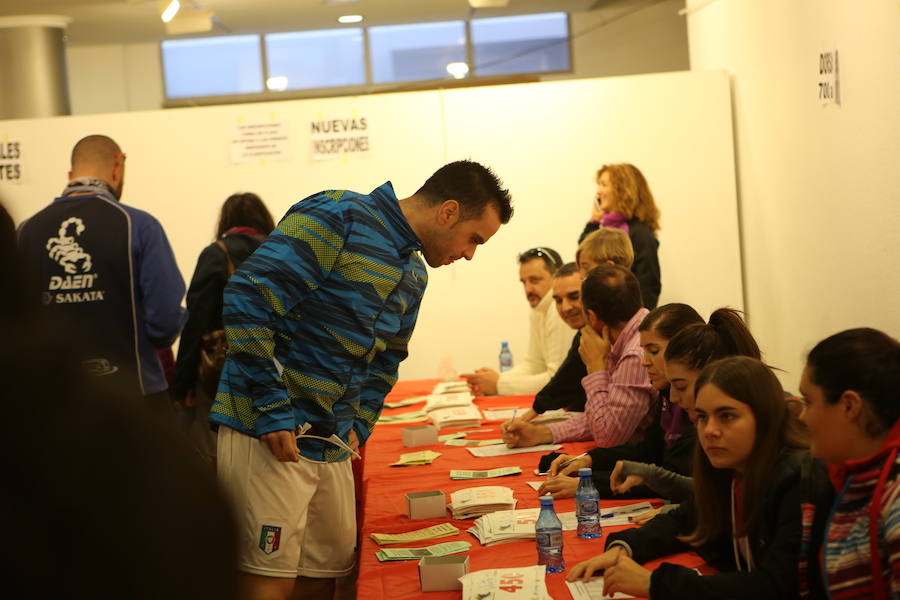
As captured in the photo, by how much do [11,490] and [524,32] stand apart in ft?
31.3

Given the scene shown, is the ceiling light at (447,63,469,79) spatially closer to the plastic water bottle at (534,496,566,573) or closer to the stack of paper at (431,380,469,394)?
the stack of paper at (431,380,469,394)

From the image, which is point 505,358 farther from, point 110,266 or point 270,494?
point 270,494

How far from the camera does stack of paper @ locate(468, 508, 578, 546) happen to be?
213cm

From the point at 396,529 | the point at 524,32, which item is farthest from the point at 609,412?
the point at 524,32

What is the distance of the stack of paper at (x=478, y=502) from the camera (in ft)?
7.84

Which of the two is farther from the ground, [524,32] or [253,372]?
[524,32]

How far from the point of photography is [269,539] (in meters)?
2.07

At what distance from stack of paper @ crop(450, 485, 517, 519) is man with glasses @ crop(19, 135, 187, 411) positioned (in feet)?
3.85

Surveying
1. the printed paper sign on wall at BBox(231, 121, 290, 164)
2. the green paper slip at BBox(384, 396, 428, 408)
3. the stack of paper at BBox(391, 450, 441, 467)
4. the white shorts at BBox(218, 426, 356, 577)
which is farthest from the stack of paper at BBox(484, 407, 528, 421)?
the printed paper sign on wall at BBox(231, 121, 290, 164)

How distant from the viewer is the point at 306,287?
2.06 meters

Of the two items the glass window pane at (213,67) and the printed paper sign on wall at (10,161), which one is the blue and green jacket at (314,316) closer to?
the printed paper sign on wall at (10,161)

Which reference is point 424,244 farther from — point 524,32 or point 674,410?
point 524,32

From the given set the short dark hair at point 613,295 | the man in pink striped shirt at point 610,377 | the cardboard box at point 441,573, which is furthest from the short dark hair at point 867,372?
the short dark hair at point 613,295

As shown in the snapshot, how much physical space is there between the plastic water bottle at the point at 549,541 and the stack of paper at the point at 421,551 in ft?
0.75
